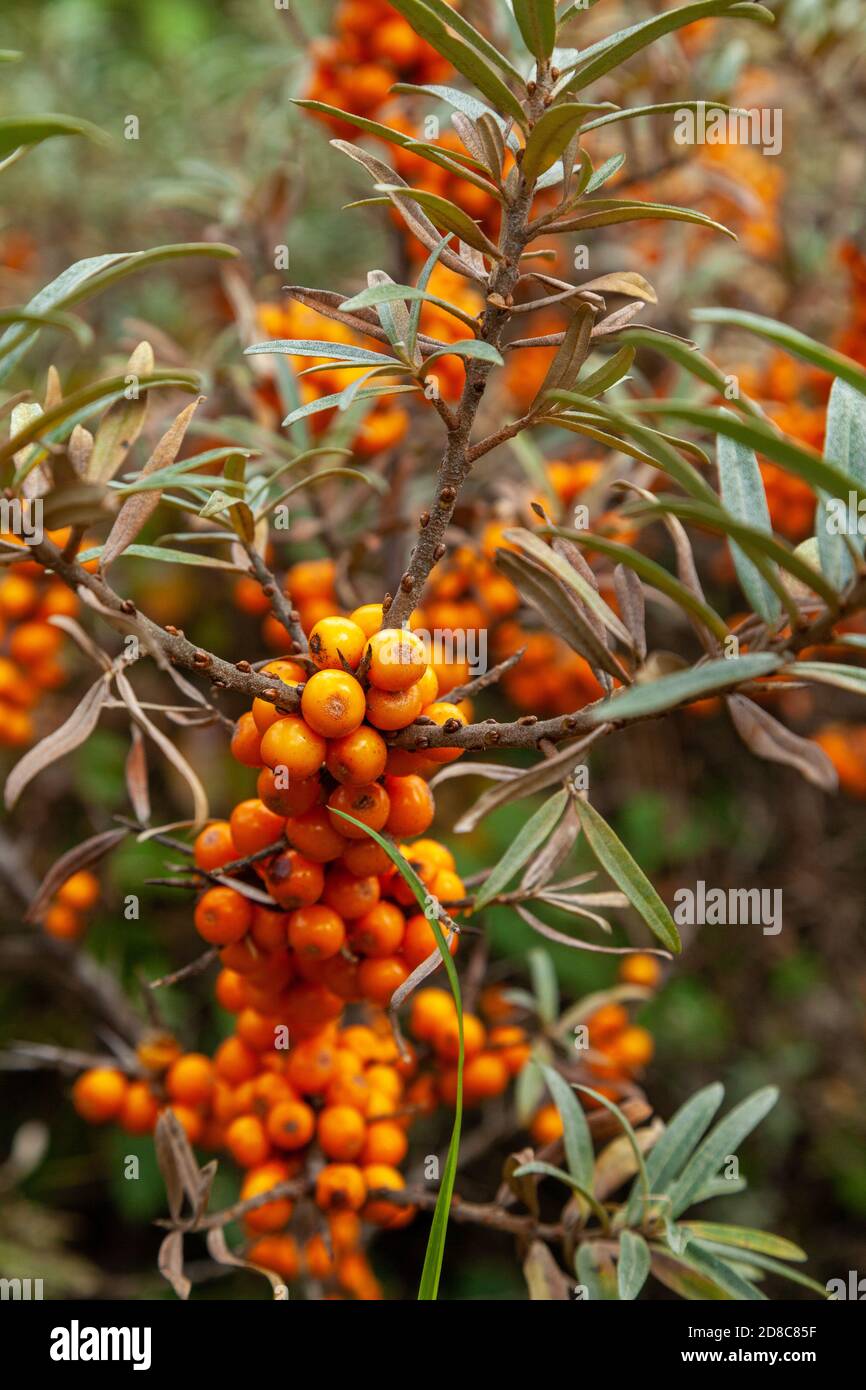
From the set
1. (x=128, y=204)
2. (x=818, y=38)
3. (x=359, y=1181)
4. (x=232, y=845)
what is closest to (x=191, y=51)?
(x=128, y=204)

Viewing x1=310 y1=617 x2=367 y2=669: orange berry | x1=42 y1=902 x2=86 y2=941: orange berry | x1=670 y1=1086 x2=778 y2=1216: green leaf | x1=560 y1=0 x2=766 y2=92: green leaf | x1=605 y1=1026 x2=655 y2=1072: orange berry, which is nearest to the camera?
x1=560 y1=0 x2=766 y2=92: green leaf

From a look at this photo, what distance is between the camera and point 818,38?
1.64 m

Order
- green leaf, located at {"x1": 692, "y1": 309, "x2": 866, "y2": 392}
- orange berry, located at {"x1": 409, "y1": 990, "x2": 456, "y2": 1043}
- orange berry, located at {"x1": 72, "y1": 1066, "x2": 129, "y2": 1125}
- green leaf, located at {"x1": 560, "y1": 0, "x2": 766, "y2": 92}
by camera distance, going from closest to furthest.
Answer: green leaf, located at {"x1": 692, "y1": 309, "x2": 866, "y2": 392}
green leaf, located at {"x1": 560, "y1": 0, "x2": 766, "y2": 92}
orange berry, located at {"x1": 409, "y1": 990, "x2": 456, "y2": 1043}
orange berry, located at {"x1": 72, "y1": 1066, "x2": 129, "y2": 1125}

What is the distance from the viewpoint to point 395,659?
2.10ft

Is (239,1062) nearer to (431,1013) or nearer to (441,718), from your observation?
(431,1013)

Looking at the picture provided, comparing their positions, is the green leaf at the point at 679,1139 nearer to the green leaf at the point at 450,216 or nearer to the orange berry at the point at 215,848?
the orange berry at the point at 215,848

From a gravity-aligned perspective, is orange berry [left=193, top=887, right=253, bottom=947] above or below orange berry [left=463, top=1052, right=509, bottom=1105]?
above

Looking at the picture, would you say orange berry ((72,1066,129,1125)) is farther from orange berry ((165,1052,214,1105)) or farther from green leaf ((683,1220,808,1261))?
green leaf ((683,1220,808,1261))

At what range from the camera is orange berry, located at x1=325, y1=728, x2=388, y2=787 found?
652 millimetres

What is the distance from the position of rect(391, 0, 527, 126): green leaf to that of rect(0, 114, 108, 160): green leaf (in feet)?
0.69

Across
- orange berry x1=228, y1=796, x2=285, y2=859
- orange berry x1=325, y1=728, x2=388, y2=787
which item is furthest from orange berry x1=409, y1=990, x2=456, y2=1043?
orange berry x1=325, y1=728, x2=388, y2=787

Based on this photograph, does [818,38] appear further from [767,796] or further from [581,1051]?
[581,1051]

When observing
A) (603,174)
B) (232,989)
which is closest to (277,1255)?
(232,989)

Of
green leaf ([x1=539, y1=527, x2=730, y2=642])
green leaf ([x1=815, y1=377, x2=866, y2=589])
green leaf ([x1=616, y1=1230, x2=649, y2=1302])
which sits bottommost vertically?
green leaf ([x1=616, y1=1230, x2=649, y2=1302])
